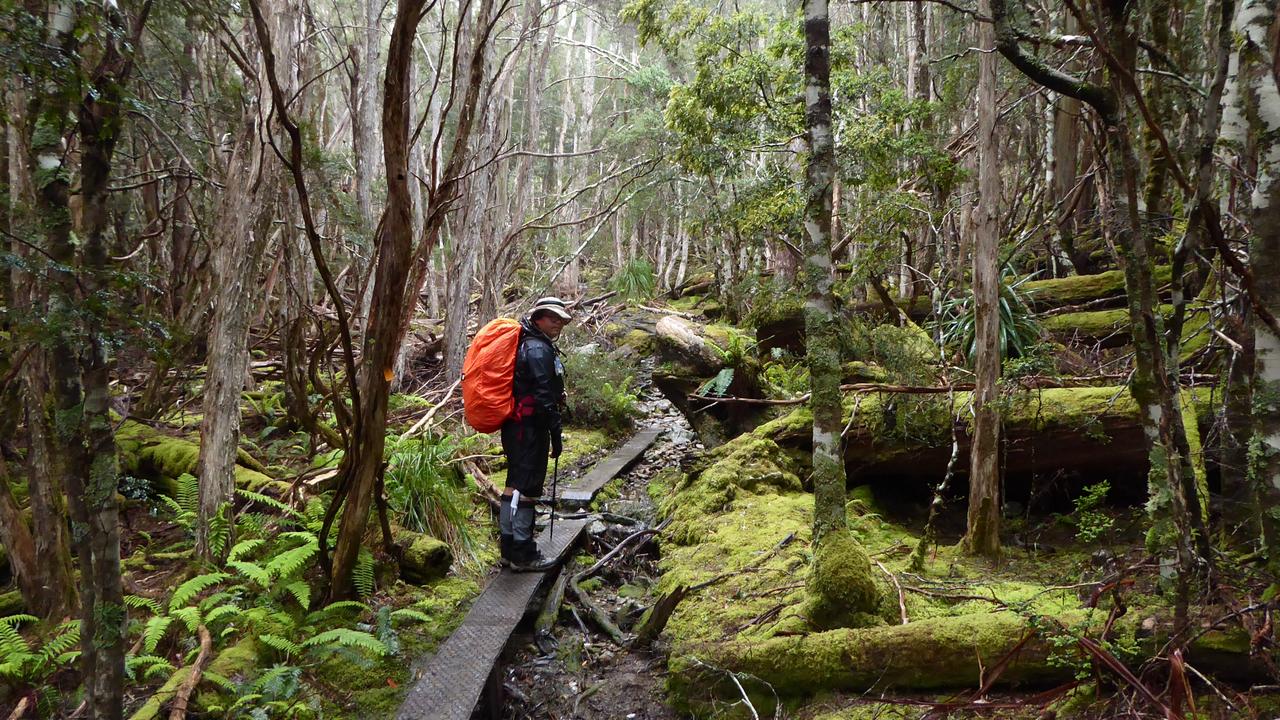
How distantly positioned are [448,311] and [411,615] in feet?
24.7

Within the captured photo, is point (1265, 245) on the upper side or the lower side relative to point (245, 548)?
upper

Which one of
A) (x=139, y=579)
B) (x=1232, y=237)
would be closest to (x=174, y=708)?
(x=139, y=579)

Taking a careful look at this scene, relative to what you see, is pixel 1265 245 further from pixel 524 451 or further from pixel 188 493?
pixel 188 493

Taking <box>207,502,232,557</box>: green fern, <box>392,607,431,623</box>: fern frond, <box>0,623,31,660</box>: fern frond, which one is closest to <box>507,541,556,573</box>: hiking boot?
<box>392,607,431,623</box>: fern frond

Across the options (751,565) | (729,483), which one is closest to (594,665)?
(751,565)

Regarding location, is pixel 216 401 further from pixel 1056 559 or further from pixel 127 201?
pixel 1056 559

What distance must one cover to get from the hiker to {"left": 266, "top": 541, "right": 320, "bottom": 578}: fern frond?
1.49 m

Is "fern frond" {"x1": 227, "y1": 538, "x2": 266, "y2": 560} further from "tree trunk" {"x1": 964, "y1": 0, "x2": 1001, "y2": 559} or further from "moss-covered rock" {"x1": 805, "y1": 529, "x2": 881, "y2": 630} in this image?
"tree trunk" {"x1": 964, "y1": 0, "x2": 1001, "y2": 559}

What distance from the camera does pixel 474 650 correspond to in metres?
4.25

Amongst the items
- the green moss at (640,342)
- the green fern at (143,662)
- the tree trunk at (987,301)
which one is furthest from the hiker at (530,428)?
the green moss at (640,342)

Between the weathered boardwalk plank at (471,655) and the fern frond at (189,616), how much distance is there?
1.33 m

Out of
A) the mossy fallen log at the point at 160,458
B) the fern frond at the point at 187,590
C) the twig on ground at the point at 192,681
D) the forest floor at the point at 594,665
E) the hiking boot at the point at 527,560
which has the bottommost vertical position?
the forest floor at the point at 594,665

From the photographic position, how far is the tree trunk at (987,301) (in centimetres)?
476

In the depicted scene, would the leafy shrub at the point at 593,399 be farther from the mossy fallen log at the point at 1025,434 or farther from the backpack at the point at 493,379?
the backpack at the point at 493,379
